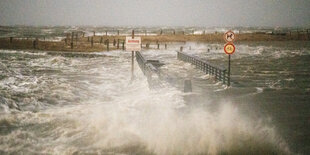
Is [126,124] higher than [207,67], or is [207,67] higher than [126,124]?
[207,67]

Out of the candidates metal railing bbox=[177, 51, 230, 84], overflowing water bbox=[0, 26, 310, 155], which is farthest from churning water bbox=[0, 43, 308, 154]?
metal railing bbox=[177, 51, 230, 84]

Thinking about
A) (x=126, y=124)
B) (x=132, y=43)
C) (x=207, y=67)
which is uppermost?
(x=132, y=43)

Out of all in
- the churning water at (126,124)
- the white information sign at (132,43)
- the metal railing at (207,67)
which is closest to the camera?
the churning water at (126,124)

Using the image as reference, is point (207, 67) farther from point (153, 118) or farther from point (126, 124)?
point (126, 124)

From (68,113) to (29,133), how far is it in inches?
71.1

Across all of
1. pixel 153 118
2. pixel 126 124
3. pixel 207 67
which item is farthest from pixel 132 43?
pixel 126 124

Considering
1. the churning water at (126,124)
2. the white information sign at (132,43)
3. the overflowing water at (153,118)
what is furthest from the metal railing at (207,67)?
the white information sign at (132,43)

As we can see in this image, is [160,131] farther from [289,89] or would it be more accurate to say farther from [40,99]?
[289,89]

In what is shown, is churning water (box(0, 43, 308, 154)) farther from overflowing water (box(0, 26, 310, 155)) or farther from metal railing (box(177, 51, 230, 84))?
metal railing (box(177, 51, 230, 84))

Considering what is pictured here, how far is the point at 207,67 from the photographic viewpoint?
1579 cm

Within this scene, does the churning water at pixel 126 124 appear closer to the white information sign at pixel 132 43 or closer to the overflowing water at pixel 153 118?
the overflowing water at pixel 153 118

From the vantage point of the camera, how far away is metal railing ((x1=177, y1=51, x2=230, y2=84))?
12722mm

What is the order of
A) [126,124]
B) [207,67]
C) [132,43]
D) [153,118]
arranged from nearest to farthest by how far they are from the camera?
[126,124] < [153,118] < [132,43] < [207,67]

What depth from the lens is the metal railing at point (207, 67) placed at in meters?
12.7
